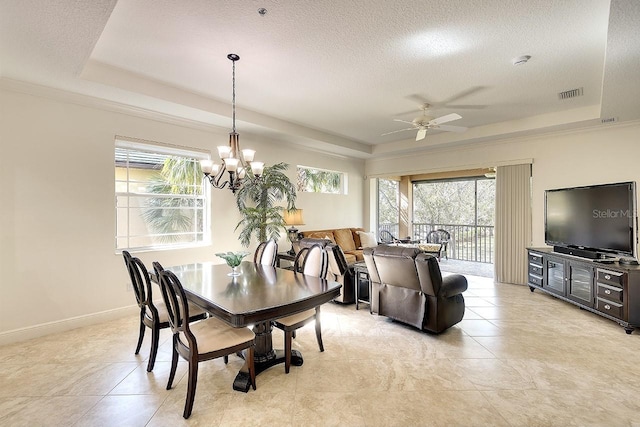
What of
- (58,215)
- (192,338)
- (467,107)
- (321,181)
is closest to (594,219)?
(467,107)

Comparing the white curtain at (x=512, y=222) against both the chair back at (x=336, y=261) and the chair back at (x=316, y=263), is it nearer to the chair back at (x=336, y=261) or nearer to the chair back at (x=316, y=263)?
the chair back at (x=336, y=261)

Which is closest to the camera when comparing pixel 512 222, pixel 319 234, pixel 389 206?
pixel 512 222

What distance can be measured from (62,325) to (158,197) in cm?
189

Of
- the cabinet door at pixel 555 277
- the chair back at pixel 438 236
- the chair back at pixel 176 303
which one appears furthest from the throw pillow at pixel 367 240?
the chair back at pixel 176 303

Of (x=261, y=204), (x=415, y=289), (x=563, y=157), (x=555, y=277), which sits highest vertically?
(x=563, y=157)

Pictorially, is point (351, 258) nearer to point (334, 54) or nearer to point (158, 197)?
point (158, 197)

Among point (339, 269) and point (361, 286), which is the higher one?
point (339, 269)

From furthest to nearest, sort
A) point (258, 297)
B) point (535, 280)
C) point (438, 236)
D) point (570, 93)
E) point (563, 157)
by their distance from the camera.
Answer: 1. point (438, 236)
2. point (563, 157)
3. point (535, 280)
4. point (570, 93)
5. point (258, 297)

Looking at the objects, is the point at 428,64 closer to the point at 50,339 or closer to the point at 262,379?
the point at 262,379

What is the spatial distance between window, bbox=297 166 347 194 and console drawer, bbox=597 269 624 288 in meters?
4.86

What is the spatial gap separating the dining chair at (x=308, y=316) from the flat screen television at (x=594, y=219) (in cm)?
Answer: 368

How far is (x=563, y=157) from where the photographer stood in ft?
16.7

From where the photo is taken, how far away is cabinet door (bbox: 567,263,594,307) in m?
3.87

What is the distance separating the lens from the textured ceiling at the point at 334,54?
2.29m
